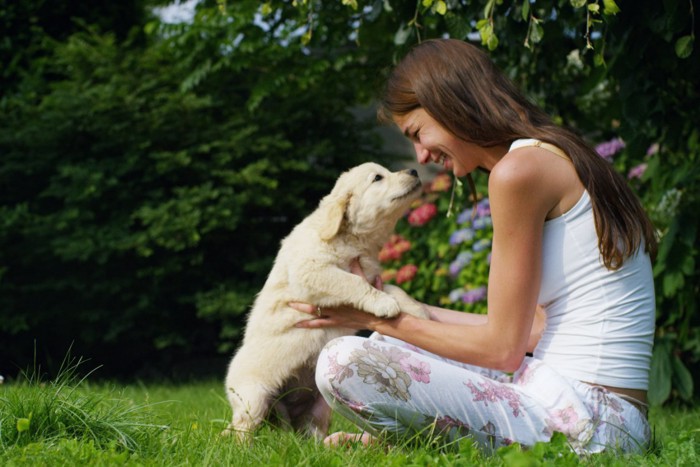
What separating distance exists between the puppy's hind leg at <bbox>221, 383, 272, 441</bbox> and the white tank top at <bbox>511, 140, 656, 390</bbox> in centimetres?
109

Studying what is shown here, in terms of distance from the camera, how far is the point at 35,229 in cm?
591

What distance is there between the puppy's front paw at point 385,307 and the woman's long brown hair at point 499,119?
623 millimetres

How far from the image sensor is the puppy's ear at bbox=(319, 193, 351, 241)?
9.82ft

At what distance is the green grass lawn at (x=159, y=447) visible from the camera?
210 cm

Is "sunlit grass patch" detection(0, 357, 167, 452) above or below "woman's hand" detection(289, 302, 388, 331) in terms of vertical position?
below

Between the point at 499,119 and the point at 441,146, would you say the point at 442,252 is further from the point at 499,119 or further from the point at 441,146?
the point at 499,119

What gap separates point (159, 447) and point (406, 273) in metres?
3.76

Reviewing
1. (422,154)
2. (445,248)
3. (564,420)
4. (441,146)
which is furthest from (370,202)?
(445,248)

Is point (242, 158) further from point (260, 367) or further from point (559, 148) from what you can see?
Answer: point (559, 148)

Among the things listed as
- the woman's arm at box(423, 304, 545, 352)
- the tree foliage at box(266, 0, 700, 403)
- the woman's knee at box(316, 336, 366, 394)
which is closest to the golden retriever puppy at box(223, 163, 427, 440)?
the woman's arm at box(423, 304, 545, 352)

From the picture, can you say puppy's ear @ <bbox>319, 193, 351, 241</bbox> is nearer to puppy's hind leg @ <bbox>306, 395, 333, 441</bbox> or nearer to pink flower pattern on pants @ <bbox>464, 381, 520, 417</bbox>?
puppy's hind leg @ <bbox>306, 395, 333, 441</bbox>

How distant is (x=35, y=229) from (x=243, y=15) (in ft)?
7.47

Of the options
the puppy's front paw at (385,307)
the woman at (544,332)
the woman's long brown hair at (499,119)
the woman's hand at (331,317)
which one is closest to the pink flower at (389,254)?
the woman's hand at (331,317)

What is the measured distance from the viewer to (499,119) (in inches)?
96.5
